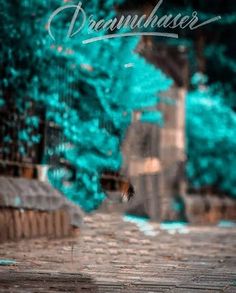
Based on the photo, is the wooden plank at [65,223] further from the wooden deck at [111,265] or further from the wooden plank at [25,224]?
the wooden plank at [25,224]

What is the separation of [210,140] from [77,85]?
27315 mm

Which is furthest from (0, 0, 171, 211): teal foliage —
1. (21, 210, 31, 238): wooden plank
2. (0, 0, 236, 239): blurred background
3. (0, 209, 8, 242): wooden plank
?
(0, 209, 8, 242): wooden plank

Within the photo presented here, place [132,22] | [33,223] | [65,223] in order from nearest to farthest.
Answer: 1. [132,22]
2. [33,223]
3. [65,223]

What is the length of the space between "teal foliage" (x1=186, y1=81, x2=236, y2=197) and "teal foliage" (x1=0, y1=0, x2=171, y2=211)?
22872 mm

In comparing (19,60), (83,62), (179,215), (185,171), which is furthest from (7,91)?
(185,171)

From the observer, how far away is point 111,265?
10383 millimetres

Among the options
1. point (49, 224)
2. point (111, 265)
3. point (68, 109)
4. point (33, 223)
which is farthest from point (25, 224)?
point (111, 265)

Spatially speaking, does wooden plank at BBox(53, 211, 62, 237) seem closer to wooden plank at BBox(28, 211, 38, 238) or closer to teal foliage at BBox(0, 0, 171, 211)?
wooden plank at BBox(28, 211, 38, 238)

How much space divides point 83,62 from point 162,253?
392 cm

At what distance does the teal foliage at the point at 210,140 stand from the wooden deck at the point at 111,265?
77.8ft

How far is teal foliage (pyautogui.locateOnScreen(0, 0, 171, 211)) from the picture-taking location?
1176 cm

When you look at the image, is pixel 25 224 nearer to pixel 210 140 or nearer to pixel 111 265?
pixel 111 265

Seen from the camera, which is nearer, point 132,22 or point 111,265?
point 111,265

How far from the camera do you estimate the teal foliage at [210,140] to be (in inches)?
1556
